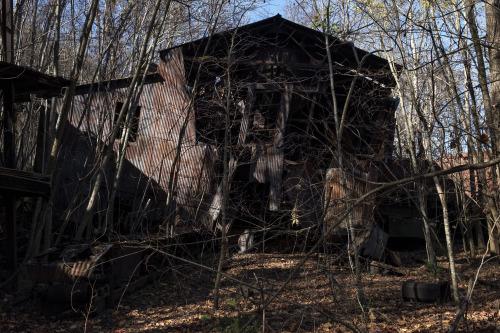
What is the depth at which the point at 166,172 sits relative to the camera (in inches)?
704

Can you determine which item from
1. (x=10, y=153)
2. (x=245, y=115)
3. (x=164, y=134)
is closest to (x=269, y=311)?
(x=10, y=153)

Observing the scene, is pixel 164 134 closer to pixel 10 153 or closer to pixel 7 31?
pixel 10 153

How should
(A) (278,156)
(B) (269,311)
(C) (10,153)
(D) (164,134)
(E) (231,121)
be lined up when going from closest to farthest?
(B) (269,311) < (C) (10,153) < (A) (278,156) < (E) (231,121) < (D) (164,134)

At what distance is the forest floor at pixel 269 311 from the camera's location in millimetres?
9156

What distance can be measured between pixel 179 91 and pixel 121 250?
291 inches

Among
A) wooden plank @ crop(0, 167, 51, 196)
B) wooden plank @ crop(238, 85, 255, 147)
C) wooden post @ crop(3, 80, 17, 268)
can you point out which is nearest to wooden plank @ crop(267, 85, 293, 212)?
wooden plank @ crop(238, 85, 255, 147)

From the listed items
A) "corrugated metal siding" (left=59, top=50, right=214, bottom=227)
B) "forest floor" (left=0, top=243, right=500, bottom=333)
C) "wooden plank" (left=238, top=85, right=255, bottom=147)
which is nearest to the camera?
"forest floor" (left=0, top=243, right=500, bottom=333)

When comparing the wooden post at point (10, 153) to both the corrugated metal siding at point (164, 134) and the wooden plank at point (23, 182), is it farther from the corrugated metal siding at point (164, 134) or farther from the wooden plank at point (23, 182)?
the corrugated metal siding at point (164, 134)

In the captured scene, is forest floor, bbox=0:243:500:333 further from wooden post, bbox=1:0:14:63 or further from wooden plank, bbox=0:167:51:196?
wooden post, bbox=1:0:14:63

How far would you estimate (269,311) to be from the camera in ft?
34.3

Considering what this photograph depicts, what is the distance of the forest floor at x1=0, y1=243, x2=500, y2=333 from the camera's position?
30.0 ft

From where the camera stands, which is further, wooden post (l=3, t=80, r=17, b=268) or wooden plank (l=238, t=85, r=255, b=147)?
wooden plank (l=238, t=85, r=255, b=147)

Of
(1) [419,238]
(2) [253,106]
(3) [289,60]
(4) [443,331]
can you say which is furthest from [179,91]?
(4) [443,331]

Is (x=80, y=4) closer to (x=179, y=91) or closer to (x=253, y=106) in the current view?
(x=179, y=91)
